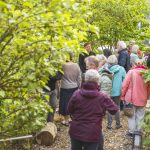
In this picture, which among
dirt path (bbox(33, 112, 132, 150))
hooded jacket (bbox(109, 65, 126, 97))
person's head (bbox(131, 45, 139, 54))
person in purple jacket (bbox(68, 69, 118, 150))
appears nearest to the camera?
person in purple jacket (bbox(68, 69, 118, 150))

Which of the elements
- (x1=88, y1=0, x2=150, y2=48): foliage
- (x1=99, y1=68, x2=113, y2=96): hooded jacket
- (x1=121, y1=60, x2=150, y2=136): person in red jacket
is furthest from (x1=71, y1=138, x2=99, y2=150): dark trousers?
(x1=88, y1=0, x2=150, y2=48): foliage

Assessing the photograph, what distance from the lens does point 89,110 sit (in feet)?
18.1

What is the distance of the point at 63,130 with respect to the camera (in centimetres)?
920

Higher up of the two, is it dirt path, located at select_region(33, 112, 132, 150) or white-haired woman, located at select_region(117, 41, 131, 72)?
white-haired woman, located at select_region(117, 41, 131, 72)

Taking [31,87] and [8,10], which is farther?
[31,87]

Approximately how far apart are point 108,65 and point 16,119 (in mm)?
4082

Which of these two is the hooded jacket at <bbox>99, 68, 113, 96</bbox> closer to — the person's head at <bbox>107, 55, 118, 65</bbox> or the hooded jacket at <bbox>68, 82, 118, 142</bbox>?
the person's head at <bbox>107, 55, 118, 65</bbox>

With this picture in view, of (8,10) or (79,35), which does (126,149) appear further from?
(8,10)

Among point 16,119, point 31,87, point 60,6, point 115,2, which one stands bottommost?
point 16,119

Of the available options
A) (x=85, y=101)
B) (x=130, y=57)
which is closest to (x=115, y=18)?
(x=130, y=57)

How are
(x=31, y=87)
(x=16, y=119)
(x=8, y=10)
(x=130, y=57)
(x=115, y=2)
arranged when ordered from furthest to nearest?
1. (x=115, y=2)
2. (x=130, y=57)
3. (x=16, y=119)
4. (x=31, y=87)
5. (x=8, y=10)

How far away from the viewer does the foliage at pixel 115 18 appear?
1420cm

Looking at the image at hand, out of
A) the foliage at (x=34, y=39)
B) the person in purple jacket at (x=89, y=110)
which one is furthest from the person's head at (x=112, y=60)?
the foliage at (x=34, y=39)

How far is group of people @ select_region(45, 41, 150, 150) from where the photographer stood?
555cm
